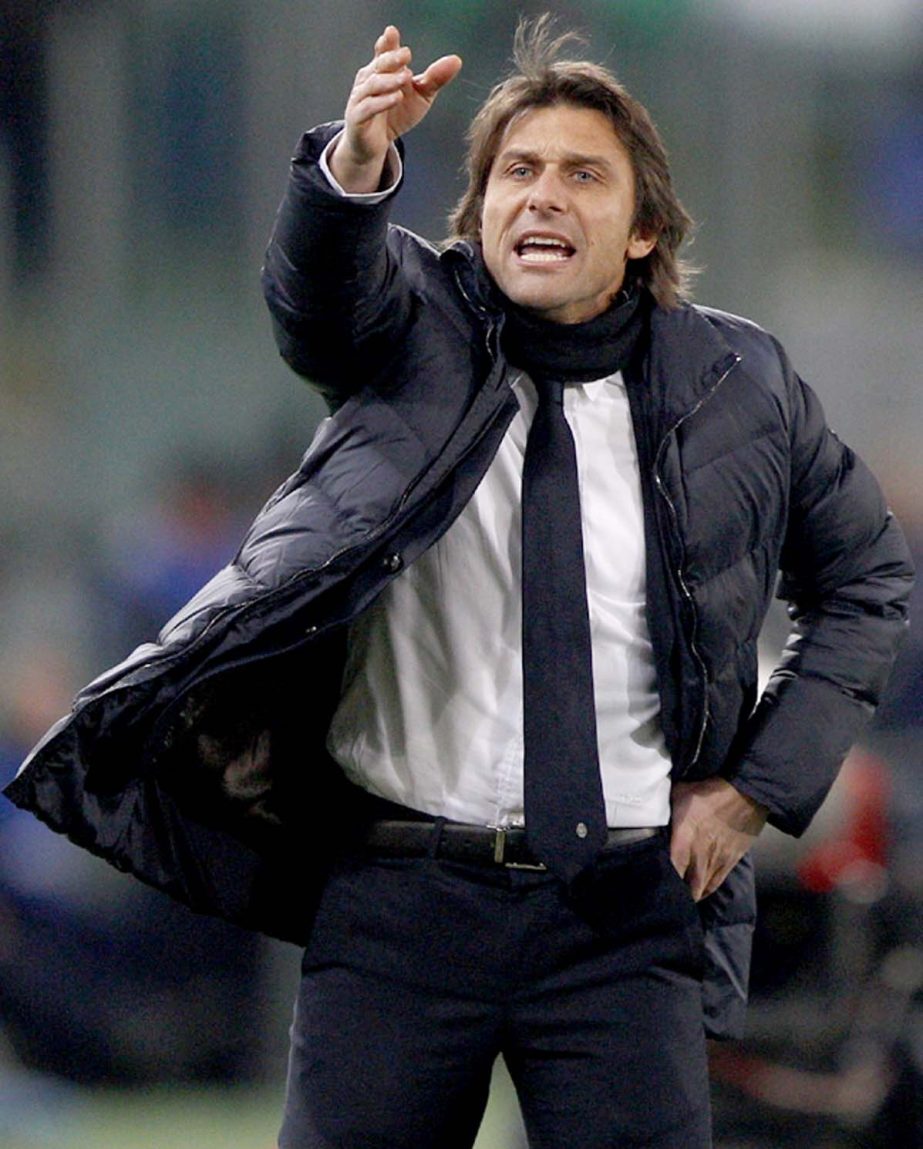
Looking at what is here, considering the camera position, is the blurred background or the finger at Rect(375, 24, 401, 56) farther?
the blurred background

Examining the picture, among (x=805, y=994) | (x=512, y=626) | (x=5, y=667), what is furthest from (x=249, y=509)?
(x=512, y=626)

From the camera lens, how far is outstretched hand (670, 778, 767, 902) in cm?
168

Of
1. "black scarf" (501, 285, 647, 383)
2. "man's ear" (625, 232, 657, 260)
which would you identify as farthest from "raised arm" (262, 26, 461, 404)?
"man's ear" (625, 232, 657, 260)

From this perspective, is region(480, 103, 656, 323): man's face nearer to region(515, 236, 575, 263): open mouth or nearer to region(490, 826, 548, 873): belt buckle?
region(515, 236, 575, 263): open mouth

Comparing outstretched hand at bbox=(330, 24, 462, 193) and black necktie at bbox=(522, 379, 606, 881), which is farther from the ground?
outstretched hand at bbox=(330, 24, 462, 193)

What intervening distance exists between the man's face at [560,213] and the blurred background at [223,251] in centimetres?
215

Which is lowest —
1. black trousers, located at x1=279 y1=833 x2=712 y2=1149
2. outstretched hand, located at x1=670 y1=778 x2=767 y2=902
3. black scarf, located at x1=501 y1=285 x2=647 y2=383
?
black trousers, located at x1=279 y1=833 x2=712 y2=1149

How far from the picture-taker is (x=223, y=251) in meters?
4.39

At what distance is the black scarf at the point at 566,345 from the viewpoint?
5.40ft

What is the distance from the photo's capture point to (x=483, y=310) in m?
1.62

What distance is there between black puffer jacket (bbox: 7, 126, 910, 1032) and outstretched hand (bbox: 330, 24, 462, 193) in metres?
0.03

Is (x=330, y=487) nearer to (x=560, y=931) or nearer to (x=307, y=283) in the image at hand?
(x=307, y=283)

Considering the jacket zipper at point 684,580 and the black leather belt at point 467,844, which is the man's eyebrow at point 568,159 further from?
the black leather belt at point 467,844

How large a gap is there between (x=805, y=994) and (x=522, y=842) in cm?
184
